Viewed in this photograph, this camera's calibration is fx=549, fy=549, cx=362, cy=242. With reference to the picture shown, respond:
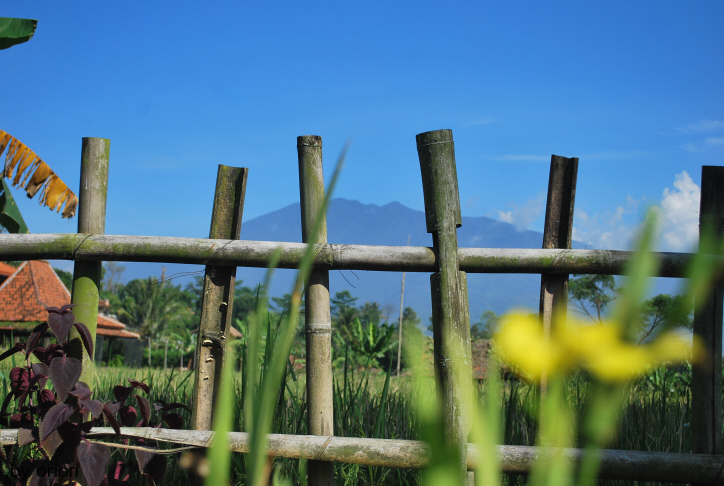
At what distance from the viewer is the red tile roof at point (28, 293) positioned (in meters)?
18.4

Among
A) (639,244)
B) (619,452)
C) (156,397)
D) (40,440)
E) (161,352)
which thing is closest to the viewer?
(639,244)

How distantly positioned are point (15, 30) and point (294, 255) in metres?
3.67

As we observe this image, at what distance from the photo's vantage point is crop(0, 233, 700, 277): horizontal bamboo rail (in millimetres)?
2076

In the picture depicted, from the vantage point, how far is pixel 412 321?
1.12ft

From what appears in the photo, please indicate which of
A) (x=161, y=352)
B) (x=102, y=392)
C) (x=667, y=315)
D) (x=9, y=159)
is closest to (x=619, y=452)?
(x=667, y=315)

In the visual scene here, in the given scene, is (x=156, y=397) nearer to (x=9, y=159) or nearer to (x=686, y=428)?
(x=686, y=428)

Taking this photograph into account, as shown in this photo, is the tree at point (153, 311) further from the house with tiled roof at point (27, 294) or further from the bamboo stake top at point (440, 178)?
the bamboo stake top at point (440, 178)

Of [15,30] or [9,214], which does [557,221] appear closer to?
[15,30]

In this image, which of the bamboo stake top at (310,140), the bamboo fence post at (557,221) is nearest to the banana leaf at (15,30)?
the bamboo stake top at (310,140)

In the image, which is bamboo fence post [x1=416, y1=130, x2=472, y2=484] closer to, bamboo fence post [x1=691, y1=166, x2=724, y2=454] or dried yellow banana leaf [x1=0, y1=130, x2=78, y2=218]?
bamboo fence post [x1=691, y1=166, x2=724, y2=454]

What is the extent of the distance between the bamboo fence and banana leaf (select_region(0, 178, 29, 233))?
3.29 m

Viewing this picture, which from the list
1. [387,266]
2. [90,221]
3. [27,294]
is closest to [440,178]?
[387,266]

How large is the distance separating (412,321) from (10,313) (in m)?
21.9

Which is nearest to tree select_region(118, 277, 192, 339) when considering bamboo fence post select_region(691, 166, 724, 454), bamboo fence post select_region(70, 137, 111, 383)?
bamboo fence post select_region(70, 137, 111, 383)
